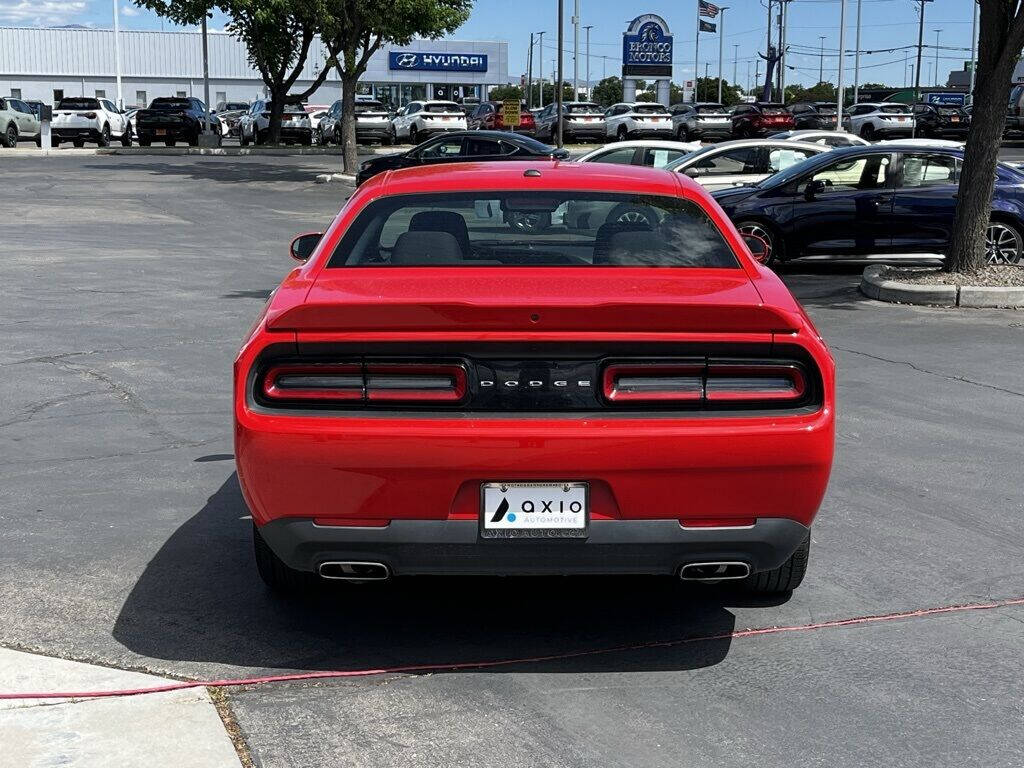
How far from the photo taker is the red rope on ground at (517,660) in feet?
13.5

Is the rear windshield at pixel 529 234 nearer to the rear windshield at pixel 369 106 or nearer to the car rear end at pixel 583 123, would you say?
the car rear end at pixel 583 123

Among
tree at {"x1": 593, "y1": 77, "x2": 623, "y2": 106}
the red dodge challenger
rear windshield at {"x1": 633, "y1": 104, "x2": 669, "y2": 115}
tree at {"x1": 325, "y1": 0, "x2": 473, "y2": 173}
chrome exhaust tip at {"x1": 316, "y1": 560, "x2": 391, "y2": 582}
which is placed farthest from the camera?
tree at {"x1": 593, "y1": 77, "x2": 623, "y2": 106}

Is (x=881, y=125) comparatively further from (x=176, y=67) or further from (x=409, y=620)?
(x=176, y=67)

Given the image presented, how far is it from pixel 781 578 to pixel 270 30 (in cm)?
4434

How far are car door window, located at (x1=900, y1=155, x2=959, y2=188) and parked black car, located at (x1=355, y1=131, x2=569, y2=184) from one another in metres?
8.07

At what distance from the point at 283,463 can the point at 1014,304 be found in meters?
11.2

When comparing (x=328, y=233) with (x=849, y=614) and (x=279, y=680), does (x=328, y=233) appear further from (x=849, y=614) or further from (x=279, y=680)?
(x=849, y=614)

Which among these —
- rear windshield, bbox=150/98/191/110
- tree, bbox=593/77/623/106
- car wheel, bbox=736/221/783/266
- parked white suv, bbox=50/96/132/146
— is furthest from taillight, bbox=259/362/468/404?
tree, bbox=593/77/623/106

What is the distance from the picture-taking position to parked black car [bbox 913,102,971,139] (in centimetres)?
4997

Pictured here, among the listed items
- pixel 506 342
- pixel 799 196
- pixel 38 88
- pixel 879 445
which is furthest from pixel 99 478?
pixel 38 88

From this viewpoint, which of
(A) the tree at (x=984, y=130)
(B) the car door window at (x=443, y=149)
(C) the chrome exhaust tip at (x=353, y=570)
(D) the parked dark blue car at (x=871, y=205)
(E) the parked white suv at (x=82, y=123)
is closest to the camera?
(C) the chrome exhaust tip at (x=353, y=570)

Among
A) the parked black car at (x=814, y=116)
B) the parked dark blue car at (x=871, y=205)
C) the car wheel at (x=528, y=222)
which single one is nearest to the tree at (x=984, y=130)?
the parked dark blue car at (x=871, y=205)

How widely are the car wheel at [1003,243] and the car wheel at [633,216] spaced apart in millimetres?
11155

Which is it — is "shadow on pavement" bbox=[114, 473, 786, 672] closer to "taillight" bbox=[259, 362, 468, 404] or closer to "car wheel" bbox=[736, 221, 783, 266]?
"taillight" bbox=[259, 362, 468, 404]
